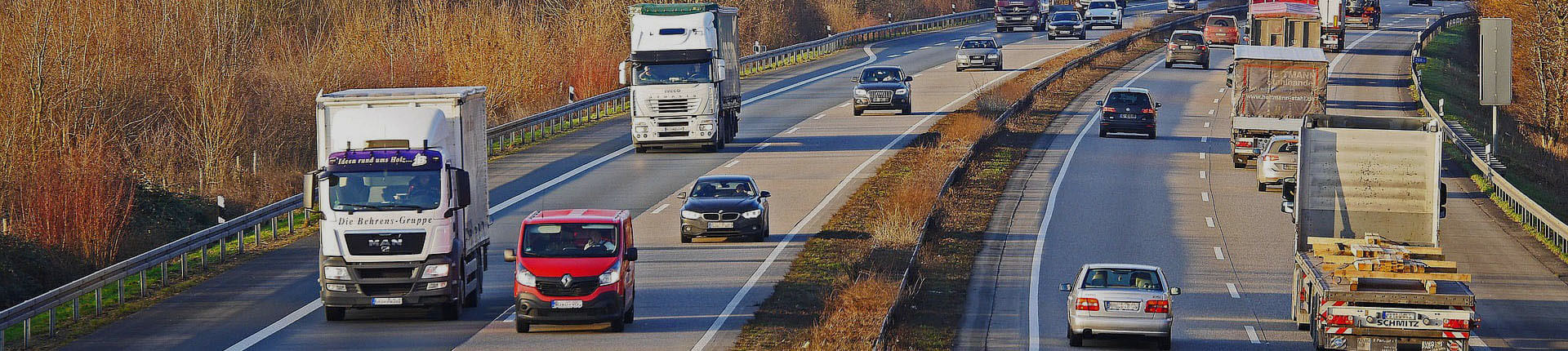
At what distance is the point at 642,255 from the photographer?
25.4 metres

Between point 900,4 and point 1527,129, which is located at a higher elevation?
point 900,4

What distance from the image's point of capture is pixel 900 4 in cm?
9325

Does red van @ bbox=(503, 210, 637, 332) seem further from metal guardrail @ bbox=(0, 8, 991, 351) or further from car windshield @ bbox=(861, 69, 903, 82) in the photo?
car windshield @ bbox=(861, 69, 903, 82)

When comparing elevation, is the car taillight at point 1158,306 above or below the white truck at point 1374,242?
below

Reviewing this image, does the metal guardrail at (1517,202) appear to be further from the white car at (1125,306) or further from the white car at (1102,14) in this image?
the white car at (1102,14)

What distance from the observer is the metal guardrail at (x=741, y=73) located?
40.3m

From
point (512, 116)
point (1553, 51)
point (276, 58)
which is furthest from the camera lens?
point (1553, 51)

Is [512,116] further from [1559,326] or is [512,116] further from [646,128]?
[1559,326]

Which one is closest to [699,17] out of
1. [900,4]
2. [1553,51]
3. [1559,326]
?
[1559,326]

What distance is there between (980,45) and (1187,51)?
30.5 ft

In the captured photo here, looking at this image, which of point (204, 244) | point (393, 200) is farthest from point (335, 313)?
point (204, 244)

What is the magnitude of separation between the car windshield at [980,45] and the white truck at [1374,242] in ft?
134

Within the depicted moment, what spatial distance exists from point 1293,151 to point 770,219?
1293 centimetres

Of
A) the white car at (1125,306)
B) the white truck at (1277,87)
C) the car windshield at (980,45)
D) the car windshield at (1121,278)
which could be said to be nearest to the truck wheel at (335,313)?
the white car at (1125,306)
